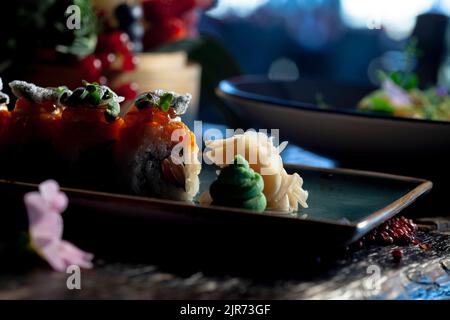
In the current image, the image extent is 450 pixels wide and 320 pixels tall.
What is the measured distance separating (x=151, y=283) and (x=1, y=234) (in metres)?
0.23

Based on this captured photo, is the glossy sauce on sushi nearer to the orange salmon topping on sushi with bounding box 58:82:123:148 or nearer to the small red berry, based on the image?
the orange salmon topping on sushi with bounding box 58:82:123:148

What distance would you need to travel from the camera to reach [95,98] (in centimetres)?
112

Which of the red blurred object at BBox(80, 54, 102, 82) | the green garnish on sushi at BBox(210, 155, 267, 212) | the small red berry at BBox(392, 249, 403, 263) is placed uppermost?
the red blurred object at BBox(80, 54, 102, 82)

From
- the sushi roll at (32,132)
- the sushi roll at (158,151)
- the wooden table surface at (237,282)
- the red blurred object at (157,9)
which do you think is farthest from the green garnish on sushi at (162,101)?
the red blurred object at (157,9)

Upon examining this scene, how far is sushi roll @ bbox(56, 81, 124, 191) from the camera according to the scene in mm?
1137

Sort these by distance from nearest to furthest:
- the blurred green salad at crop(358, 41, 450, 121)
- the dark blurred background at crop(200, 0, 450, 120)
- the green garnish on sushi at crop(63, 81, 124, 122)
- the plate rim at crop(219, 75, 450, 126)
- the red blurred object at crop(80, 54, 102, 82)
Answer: the green garnish on sushi at crop(63, 81, 124, 122) < the plate rim at crop(219, 75, 450, 126) < the red blurred object at crop(80, 54, 102, 82) < the blurred green salad at crop(358, 41, 450, 121) < the dark blurred background at crop(200, 0, 450, 120)

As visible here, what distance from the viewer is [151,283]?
0.82 metres

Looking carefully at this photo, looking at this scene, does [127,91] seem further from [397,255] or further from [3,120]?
[397,255]

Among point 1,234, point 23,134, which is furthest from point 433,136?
point 1,234

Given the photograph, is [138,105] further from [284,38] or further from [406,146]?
[284,38]

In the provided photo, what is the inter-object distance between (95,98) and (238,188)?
0.90 feet

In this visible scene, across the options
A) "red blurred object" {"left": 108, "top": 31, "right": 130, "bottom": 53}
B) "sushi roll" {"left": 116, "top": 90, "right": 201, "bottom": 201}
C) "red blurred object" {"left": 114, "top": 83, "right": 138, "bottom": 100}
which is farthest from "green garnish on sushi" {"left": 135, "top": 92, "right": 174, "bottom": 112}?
"red blurred object" {"left": 108, "top": 31, "right": 130, "bottom": 53}

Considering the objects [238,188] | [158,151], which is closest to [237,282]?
[238,188]
